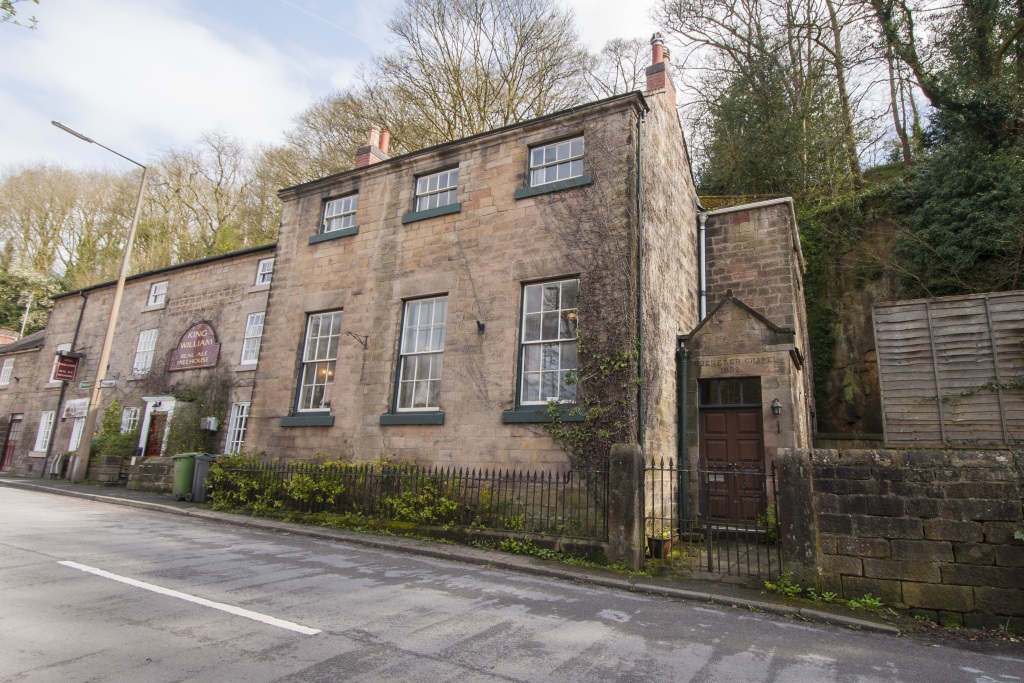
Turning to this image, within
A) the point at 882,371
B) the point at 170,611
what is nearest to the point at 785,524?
the point at 170,611

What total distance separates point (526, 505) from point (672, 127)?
8.62 m

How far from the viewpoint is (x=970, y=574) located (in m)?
5.32

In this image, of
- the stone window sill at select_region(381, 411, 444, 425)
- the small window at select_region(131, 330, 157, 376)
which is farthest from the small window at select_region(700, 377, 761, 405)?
the small window at select_region(131, 330, 157, 376)

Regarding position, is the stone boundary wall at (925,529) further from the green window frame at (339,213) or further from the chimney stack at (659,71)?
the green window frame at (339,213)

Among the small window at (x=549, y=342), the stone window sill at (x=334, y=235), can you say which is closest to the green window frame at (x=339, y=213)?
the stone window sill at (x=334, y=235)

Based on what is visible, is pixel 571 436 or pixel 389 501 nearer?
pixel 571 436

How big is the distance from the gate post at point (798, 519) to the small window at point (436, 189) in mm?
8012

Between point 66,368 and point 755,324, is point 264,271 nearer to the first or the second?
point 66,368

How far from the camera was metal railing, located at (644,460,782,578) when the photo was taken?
6.69 meters

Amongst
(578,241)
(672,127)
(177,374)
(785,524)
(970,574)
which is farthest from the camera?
(177,374)

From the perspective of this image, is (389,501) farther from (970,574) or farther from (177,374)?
(177,374)

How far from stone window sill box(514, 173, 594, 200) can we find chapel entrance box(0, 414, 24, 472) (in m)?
26.0

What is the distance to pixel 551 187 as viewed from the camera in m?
9.91

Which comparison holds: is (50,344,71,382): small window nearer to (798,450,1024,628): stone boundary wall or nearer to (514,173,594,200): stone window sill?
(514,173,594,200): stone window sill
